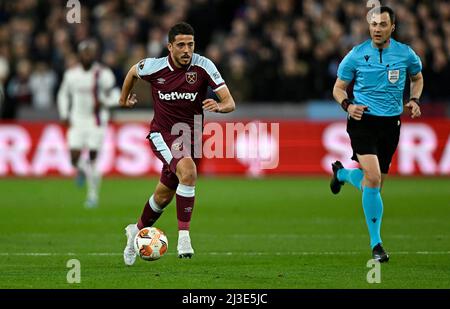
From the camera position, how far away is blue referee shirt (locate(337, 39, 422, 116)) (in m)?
11.5

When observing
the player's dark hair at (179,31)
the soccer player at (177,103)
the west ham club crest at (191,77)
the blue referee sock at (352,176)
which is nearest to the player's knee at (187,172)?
the soccer player at (177,103)

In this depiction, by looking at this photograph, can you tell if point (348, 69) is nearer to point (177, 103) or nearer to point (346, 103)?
point (346, 103)

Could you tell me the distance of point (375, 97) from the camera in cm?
1158

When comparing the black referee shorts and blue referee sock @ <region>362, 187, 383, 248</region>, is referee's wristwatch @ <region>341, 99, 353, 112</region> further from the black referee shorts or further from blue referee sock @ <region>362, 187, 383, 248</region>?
blue referee sock @ <region>362, 187, 383, 248</region>

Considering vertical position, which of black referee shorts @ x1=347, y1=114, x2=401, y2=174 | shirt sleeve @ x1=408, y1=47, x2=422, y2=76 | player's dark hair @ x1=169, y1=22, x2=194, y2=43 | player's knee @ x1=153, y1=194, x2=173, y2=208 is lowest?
player's knee @ x1=153, y1=194, x2=173, y2=208

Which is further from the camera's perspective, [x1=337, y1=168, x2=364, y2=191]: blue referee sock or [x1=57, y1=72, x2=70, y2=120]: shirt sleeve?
[x1=57, y1=72, x2=70, y2=120]: shirt sleeve

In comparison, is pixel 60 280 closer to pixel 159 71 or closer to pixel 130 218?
pixel 159 71

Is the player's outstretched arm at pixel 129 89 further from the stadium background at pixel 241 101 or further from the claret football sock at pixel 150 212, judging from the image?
the stadium background at pixel 241 101

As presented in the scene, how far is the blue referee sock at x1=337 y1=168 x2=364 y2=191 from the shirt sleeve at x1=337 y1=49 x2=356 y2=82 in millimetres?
1388

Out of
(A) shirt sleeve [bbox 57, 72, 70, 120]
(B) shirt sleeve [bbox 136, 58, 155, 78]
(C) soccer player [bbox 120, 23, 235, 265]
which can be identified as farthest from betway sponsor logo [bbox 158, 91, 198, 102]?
(A) shirt sleeve [bbox 57, 72, 70, 120]

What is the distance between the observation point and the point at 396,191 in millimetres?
20859

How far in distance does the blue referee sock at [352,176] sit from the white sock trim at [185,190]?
2.19m
